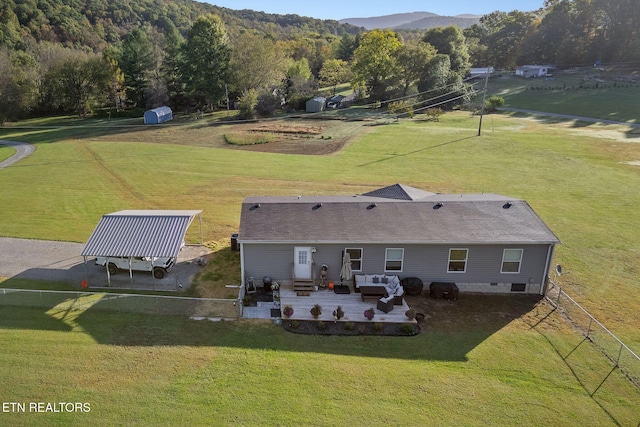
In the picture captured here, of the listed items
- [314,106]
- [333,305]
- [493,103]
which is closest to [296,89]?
[314,106]

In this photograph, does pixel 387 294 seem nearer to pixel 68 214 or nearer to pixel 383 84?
pixel 68 214

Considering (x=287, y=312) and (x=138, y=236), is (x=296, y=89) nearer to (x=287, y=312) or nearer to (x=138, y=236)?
(x=138, y=236)

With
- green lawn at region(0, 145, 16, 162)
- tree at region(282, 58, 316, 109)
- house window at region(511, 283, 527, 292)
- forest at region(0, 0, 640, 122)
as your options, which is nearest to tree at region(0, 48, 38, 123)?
forest at region(0, 0, 640, 122)

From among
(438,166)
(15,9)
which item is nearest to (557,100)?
(438,166)

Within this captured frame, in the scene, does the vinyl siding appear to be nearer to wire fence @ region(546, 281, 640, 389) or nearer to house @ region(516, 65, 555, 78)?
wire fence @ region(546, 281, 640, 389)

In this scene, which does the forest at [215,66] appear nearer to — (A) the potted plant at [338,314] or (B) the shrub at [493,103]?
(B) the shrub at [493,103]
